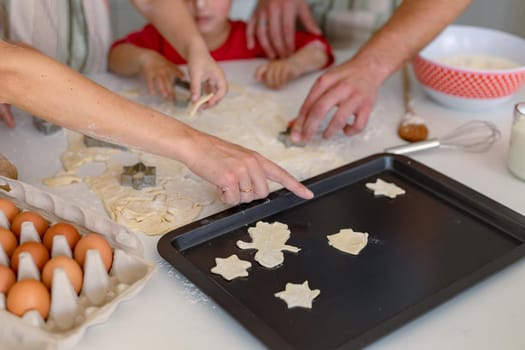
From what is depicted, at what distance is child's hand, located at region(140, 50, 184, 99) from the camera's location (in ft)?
4.18

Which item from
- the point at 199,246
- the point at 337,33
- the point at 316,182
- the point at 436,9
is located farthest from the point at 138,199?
the point at 337,33

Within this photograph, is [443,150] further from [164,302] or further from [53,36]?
[53,36]

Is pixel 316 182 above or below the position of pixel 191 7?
below

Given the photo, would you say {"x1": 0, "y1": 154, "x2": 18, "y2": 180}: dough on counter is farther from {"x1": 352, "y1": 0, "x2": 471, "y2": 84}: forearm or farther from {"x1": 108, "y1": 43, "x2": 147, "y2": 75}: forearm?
{"x1": 352, "y1": 0, "x2": 471, "y2": 84}: forearm

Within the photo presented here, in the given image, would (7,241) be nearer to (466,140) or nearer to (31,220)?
(31,220)

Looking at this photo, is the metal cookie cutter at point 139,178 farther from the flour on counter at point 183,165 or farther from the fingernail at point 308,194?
the fingernail at point 308,194

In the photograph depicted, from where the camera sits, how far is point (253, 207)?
0.92 m

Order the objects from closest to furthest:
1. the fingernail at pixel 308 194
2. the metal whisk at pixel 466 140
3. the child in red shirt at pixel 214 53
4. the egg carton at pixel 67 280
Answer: the egg carton at pixel 67 280
the fingernail at pixel 308 194
the metal whisk at pixel 466 140
the child in red shirt at pixel 214 53

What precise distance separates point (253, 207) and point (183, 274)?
169 mm

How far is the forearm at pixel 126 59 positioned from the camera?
1.34 meters

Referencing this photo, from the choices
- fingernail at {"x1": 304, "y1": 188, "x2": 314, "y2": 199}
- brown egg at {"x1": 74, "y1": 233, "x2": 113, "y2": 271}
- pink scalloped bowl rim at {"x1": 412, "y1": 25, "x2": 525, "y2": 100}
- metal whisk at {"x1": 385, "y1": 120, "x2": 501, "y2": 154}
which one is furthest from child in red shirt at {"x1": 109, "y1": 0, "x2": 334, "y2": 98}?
brown egg at {"x1": 74, "y1": 233, "x2": 113, "y2": 271}

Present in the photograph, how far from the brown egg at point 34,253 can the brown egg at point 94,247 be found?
0.12 feet

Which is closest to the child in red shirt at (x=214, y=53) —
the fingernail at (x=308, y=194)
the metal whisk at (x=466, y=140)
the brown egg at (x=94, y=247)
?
the metal whisk at (x=466, y=140)

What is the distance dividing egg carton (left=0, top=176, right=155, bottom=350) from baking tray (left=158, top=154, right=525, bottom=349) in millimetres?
65
